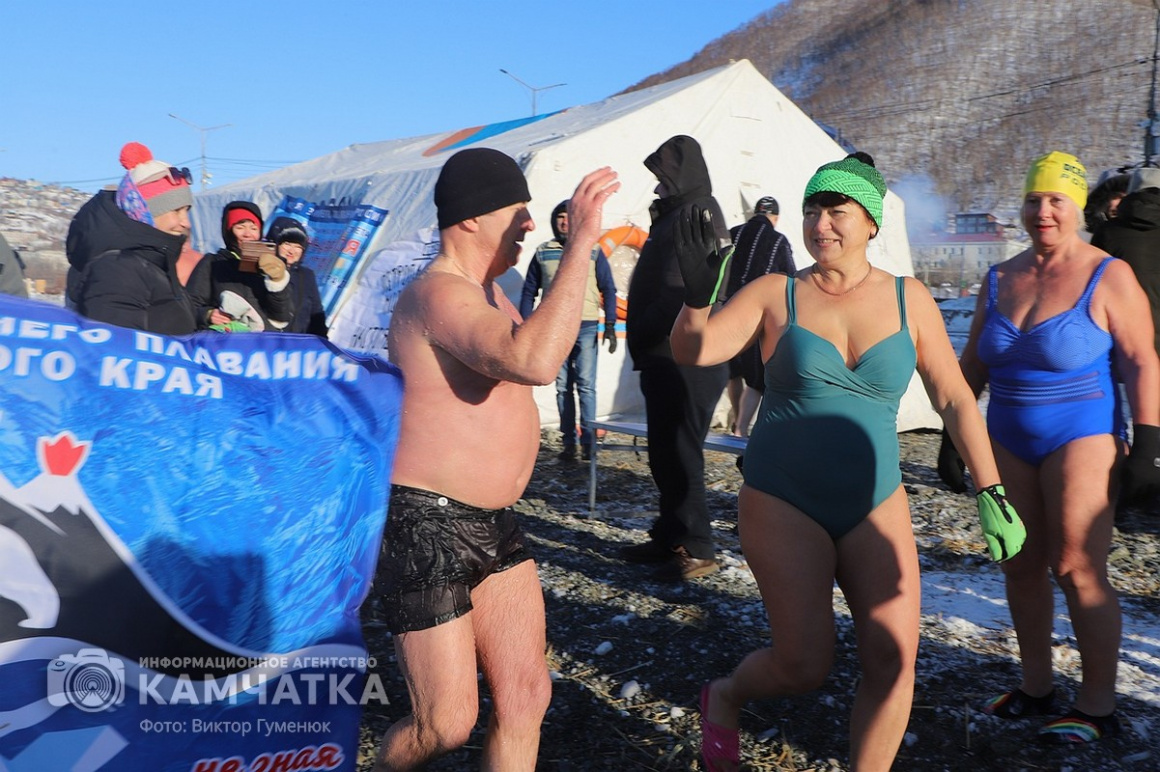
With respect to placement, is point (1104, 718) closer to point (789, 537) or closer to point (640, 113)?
point (789, 537)

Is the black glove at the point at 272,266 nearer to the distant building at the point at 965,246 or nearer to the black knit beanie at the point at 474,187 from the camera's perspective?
the black knit beanie at the point at 474,187

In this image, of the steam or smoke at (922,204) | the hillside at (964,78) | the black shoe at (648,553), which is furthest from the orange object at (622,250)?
the hillside at (964,78)

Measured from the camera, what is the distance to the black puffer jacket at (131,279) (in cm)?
310

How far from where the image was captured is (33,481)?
5.43 ft

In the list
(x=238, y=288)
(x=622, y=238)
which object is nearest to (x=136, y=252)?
(x=238, y=288)

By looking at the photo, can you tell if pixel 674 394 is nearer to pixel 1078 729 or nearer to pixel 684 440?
pixel 684 440

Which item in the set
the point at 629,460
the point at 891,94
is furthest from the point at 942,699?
the point at 891,94

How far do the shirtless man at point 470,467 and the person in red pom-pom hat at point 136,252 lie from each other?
4.75ft

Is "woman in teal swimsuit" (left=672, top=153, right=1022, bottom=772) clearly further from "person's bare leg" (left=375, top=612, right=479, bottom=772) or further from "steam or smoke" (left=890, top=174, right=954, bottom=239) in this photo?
"steam or smoke" (left=890, top=174, right=954, bottom=239)

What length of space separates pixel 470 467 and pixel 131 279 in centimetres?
174

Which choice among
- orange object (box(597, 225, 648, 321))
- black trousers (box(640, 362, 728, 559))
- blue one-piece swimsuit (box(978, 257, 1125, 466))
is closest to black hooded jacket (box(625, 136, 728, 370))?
black trousers (box(640, 362, 728, 559))

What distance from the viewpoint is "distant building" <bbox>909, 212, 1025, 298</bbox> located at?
52844 millimetres

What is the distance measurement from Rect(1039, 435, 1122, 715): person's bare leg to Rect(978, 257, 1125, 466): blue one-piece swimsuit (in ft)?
0.20

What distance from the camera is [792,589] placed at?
239 centimetres
